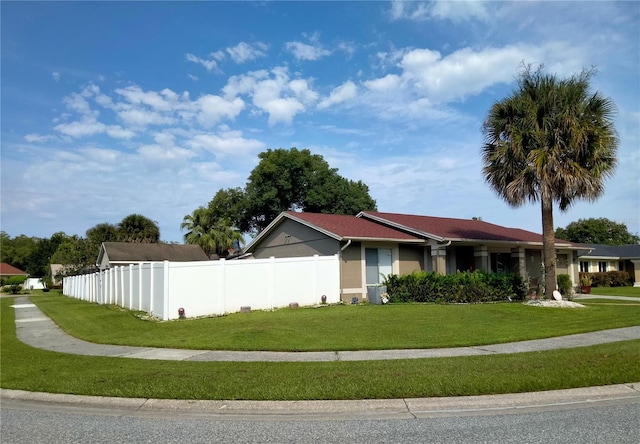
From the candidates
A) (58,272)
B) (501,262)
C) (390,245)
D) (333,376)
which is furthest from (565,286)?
(58,272)

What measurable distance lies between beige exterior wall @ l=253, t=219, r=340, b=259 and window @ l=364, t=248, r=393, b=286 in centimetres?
181

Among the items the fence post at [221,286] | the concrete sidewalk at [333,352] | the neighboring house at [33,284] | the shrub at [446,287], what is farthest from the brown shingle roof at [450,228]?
the neighboring house at [33,284]

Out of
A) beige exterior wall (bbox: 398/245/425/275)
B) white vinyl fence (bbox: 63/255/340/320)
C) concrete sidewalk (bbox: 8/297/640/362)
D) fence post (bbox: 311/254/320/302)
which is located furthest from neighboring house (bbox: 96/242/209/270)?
concrete sidewalk (bbox: 8/297/640/362)

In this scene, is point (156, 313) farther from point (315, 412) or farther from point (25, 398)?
point (315, 412)

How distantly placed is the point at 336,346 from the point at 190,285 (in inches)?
314

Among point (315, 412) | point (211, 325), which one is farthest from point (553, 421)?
point (211, 325)

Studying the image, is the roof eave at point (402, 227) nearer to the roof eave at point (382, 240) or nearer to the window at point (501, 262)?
the roof eave at point (382, 240)

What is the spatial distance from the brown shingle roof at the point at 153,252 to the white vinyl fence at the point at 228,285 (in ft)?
75.4

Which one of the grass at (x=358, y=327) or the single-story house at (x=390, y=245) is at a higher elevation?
the single-story house at (x=390, y=245)

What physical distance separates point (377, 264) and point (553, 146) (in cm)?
866

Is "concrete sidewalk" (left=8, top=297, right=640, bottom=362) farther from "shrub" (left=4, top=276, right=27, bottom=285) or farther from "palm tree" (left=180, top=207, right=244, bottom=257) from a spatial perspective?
"shrub" (left=4, top=276, right=27, bottom=285)

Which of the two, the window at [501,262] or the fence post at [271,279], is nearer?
the fence post at [271,279]

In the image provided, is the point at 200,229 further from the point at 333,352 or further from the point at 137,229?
the point at 333,352

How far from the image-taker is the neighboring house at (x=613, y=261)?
45688 mm
